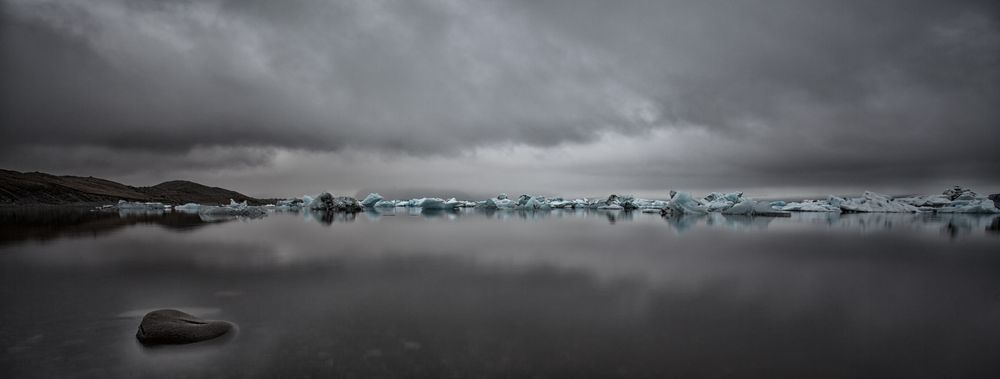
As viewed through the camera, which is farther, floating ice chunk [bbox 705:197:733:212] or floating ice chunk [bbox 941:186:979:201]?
floating ice chunk [bbox 941:186:979:201]

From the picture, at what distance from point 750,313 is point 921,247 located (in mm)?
11485

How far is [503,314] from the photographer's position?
4.70m

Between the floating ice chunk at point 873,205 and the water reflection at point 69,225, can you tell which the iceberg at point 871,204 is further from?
the water reflection at point 69,225

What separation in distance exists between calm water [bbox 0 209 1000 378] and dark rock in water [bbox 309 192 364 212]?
28.0 meters

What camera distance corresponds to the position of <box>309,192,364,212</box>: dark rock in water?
3709cm

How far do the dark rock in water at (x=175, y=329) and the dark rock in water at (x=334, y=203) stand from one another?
34.7 metres

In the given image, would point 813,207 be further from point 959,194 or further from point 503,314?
point 503,314

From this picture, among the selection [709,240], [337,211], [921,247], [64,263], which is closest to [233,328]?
[64,263]

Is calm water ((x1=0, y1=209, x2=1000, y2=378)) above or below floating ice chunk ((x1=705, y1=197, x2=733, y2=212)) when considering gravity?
below

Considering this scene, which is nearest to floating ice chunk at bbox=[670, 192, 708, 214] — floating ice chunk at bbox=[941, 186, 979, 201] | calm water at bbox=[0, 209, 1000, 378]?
calm water at bbox=[0, 209, 1000, 378]

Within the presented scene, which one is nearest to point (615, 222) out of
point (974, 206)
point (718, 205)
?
point (718, 205)

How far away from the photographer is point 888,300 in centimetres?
562

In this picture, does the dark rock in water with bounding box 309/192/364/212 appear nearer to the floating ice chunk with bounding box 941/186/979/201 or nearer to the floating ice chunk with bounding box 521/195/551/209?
the floating ice chunk with bounding box 521/195/551/209

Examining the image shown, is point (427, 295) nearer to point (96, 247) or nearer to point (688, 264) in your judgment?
point (688, 264)
